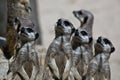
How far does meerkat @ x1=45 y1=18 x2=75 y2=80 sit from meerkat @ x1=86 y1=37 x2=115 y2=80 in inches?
5.9

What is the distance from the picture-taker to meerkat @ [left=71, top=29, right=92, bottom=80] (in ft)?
17.5

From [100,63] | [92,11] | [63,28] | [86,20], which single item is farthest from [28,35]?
[92,11]

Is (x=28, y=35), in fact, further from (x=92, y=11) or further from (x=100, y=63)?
(x=92, y=11)

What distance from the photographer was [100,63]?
5262 mm

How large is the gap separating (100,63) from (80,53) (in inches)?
7.1

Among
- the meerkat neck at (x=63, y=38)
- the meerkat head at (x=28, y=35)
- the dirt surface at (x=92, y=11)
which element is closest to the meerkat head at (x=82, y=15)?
the meerkat neck at (x=63, y=38)

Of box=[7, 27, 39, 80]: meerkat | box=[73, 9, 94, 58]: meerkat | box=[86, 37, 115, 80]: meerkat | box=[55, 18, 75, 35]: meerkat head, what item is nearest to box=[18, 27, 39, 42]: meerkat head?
box=[7, 27, 39, 80]: meerkat

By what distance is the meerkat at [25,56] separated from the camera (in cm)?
511

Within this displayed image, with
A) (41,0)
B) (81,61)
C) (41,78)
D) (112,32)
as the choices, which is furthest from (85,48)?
(41,0)

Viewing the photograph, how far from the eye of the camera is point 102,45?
5238 millimetres

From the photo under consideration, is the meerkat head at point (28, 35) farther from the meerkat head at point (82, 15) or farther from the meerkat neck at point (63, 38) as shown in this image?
the meerkat head at point (82, 15)

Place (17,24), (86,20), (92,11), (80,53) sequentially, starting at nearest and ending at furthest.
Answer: (80,53) → (17,24) → (86,20) → (92,11)

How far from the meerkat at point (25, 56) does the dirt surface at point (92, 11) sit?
4.34 m

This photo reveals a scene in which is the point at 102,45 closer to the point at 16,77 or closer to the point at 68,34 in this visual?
the point at 68,34
